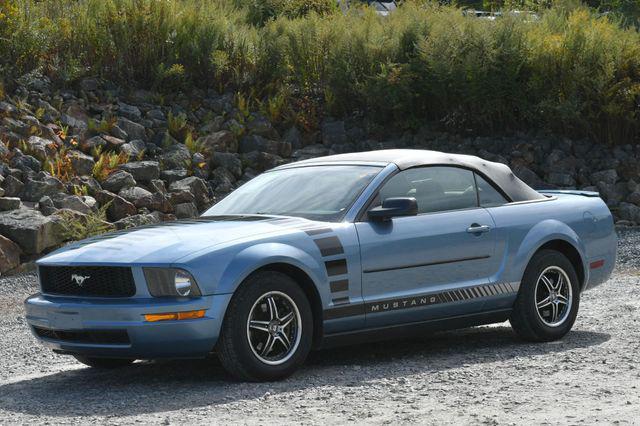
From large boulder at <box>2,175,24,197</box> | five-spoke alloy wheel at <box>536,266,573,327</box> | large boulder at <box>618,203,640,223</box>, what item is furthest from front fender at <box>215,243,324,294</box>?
large boulder at <box>618,203,640,223</box>

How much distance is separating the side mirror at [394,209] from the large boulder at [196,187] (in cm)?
785

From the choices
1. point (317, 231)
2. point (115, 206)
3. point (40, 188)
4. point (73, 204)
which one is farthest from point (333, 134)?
point (317, 231)

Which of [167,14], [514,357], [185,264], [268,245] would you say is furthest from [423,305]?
[167,14]

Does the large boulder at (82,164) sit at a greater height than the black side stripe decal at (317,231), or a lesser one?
greater

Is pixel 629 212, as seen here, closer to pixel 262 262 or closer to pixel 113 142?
pixel 113 142

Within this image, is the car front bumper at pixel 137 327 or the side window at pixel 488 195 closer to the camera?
the car front bumper at pixel 137 327

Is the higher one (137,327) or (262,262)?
(262,262)

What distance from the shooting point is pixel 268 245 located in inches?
293

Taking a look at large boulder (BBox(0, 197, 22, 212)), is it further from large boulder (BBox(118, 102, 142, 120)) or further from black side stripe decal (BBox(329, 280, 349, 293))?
black side stripe decal (BBox(329, 280, 349, 293))

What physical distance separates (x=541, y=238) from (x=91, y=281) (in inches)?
138

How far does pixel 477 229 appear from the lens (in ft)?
28.1

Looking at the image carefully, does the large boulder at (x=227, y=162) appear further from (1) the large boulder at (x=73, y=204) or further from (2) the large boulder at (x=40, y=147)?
(1) the large boulder at (x=73, y=204)

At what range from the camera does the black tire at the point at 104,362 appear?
8.27 meters

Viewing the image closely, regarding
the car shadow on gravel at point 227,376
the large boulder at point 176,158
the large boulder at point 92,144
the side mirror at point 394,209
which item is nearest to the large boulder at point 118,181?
the large boulder at point 92,144
